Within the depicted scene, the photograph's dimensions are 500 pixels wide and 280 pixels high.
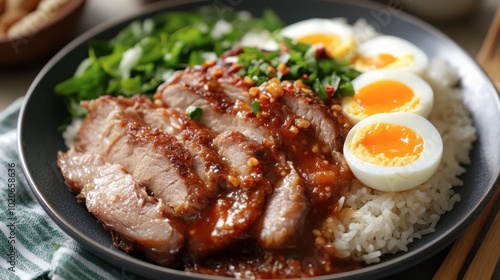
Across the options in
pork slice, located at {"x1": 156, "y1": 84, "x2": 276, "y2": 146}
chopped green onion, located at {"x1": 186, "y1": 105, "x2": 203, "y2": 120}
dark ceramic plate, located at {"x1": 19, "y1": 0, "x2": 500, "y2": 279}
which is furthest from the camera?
chopped green onion, located at {"x1": 186, "y1": 105, "x2": 203, "y2": 120}

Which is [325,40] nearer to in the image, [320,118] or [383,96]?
[383,96]

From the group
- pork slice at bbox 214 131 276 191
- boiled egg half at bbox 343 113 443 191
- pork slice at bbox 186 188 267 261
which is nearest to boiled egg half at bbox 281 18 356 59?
boiled egg half at bbox 343 113 443 191

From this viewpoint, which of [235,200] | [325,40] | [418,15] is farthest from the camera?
[418,15]

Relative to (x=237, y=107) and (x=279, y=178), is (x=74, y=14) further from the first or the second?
(x=279, y=178)

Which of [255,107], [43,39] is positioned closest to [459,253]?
[255,107]

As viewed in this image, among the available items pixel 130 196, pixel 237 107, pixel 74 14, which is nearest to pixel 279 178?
pixel 237 107

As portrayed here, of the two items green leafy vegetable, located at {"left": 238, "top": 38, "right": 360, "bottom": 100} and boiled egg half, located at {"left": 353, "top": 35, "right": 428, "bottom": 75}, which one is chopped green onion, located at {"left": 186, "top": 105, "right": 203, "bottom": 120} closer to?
green leafy vegetable, located at {"left": 238, "top": 38, "right": 360, "bottom": 100}

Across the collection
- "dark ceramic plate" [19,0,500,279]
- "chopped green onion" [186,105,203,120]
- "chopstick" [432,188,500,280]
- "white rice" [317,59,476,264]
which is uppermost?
"chopped green onion" [186,105,203,120]

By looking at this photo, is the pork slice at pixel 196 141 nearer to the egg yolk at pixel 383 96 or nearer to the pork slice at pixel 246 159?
the pork slice at pixel 246 159
